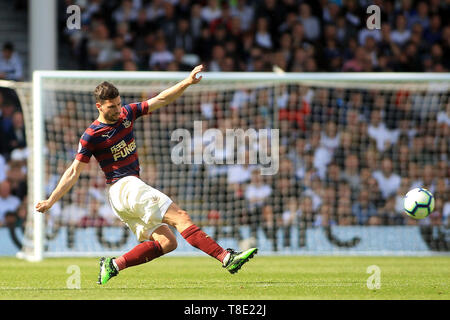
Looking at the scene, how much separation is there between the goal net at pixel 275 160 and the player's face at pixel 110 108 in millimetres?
5125

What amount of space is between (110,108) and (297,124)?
7276mm

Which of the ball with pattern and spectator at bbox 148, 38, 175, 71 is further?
spectator at bbox 148, 38, 175, 71

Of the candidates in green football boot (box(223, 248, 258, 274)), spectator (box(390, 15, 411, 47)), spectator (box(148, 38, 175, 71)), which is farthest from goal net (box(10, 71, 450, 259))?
green football boot (box(223, 248, 258, 274))

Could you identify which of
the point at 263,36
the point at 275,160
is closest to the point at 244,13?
the point at 263,36

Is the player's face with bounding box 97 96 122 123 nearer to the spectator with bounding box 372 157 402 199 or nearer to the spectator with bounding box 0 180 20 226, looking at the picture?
the spectator with bounding box 0 180 20 226

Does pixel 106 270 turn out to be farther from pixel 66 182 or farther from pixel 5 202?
pixel 5 202

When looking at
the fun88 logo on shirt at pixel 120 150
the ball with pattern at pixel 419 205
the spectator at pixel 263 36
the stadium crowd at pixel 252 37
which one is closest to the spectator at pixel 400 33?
the stadium crowd at pixel 252 37

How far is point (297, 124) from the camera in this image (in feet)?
50.1

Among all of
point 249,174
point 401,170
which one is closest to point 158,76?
point 249,174

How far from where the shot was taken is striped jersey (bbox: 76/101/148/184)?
8.43 metres

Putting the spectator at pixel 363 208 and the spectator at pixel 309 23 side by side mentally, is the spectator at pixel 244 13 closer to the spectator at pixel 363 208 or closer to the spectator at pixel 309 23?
the spectator at pixel 309 23

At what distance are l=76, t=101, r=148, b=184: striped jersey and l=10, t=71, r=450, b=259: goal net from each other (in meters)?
4.98

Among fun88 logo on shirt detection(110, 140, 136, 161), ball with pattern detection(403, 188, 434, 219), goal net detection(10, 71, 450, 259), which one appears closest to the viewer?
fun88 logo on shirt detection(110, 140, 136, 161)

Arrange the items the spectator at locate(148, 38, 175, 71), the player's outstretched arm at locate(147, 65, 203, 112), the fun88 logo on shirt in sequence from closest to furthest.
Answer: the fun88 logo on shirt → the player's outstretched arm at locate(147, 65, 203, 112) → the spectator at locate(148, 38, 175, 71)
